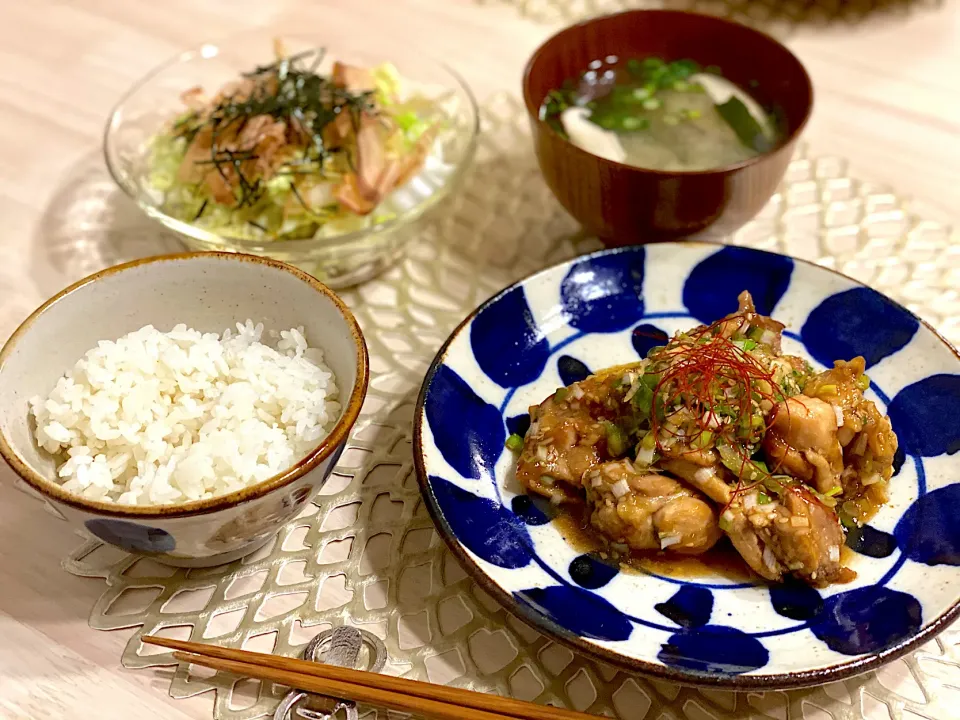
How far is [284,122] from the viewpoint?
275cm

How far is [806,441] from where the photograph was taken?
1889mm

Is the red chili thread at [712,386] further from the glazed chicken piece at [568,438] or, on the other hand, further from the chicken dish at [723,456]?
the glazed chicken piece at [568,438]

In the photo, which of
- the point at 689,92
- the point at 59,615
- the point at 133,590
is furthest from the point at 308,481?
the point at 689,92

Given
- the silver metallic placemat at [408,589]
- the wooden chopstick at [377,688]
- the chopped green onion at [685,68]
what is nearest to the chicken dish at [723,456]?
the silver metallic placemat at [408,589]

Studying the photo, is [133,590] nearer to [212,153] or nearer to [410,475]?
[410,475]

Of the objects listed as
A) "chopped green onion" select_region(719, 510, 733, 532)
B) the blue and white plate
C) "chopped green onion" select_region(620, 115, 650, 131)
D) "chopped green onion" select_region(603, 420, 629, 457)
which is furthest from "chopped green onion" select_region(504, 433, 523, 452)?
"chopped green onion" select_region(620, 115, 650, 131)

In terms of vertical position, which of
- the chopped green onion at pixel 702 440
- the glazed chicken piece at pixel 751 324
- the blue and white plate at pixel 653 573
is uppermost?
the glazed chicken piece at pixel 751 324

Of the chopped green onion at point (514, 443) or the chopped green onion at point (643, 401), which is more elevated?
the chopped green onion at point (643, 401)

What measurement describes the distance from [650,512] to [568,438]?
0.89ft

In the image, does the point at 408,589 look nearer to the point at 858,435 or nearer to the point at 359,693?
the point at 359,693

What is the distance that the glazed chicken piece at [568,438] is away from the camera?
1.96m

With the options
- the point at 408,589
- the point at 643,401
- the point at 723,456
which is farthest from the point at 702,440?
the point at 408,589

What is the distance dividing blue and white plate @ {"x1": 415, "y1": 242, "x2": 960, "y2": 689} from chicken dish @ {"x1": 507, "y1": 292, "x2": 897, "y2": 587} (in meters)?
0.08

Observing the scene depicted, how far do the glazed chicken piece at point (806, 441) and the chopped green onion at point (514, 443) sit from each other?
0.59m
